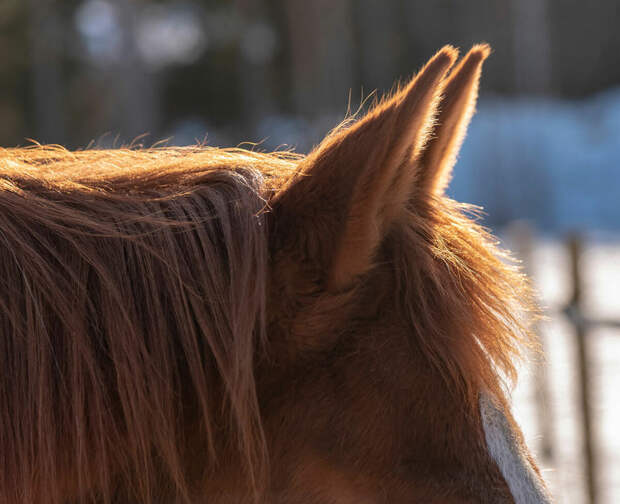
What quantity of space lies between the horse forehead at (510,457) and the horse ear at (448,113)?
0.37 m

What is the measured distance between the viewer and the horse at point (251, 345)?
3.16ft

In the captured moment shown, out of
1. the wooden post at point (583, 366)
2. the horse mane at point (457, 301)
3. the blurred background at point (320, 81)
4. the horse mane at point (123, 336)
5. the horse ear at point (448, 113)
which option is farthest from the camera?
the blurred background at point (320, 81)

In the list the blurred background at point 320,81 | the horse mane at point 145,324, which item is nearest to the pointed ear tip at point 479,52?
the horse mane at point 145,324

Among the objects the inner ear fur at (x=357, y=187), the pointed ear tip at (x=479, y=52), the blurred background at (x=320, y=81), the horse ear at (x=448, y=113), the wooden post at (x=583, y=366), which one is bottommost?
the wooden post at (x=583, y=366)

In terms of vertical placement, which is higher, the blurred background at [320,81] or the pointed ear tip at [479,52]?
the blurred background at [320,81]

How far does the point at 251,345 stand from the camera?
100cm

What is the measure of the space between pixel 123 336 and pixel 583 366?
12.7 ft

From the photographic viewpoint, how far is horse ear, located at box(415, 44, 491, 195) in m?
1.26

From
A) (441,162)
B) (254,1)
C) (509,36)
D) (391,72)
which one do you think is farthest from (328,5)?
(441,162)

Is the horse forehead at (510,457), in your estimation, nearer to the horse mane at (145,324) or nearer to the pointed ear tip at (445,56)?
the horse mane at (145,324)

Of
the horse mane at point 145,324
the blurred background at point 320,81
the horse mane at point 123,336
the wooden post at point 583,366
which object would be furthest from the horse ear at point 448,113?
the blurred background at point 320,81

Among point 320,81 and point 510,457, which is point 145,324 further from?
point 320,81

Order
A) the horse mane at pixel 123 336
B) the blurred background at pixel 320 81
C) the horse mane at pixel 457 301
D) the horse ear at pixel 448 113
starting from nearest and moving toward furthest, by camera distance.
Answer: the horse mane at pixel 123 336 < the horse mane at pixel 457 301 < the horse ear at pixel 448 113 < the blurred background at pixel 320 81

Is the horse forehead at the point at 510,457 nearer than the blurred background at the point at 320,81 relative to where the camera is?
Yes
